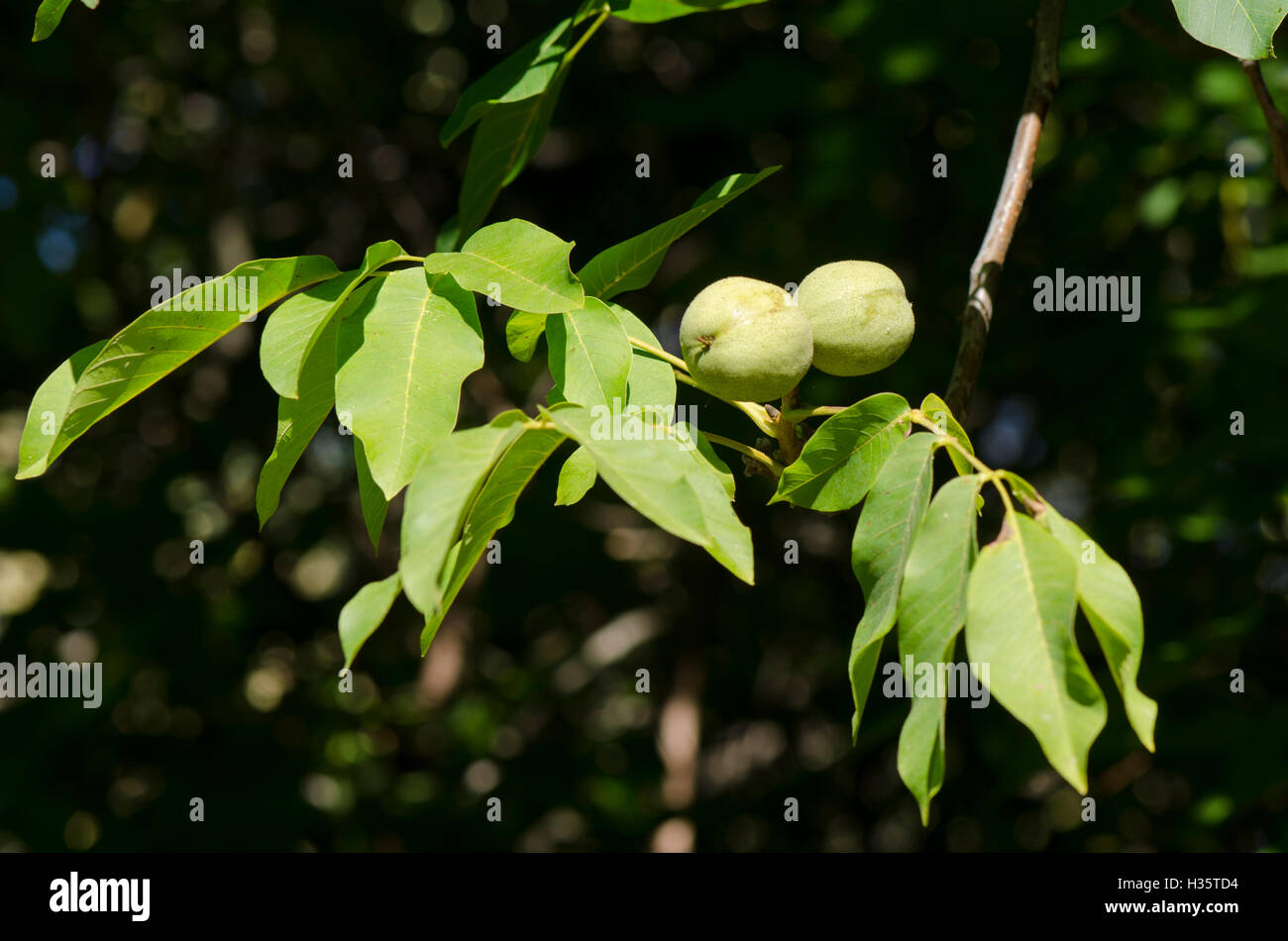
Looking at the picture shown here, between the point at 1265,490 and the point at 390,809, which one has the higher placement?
the point at 1265,490

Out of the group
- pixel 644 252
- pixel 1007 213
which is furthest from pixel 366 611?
pixel 1007 213

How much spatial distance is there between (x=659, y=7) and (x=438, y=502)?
41.6 inches

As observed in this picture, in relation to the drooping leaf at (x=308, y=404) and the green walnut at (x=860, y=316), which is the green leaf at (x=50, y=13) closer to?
the drooping leaf at (x=308, y=404)

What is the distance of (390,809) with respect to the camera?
4016 millimetres

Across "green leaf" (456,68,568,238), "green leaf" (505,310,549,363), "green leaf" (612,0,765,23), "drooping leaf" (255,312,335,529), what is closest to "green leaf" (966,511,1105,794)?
"green leaf" (505,310,549,363)

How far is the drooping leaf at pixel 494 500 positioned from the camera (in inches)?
50.9

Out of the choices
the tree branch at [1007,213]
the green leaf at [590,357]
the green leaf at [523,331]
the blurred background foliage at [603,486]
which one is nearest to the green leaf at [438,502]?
the green leaf at [590,357]

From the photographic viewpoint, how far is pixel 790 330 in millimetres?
1473

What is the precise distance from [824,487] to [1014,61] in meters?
2.08

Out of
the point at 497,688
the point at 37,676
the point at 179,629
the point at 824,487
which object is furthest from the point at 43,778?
the point at 824,487

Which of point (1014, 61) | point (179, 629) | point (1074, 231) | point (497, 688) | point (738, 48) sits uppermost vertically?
point (738, 48)

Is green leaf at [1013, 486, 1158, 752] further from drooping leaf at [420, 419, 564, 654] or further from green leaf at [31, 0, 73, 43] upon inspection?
green leaf at [31, 0, 73, 43]

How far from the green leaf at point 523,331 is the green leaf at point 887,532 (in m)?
0.54

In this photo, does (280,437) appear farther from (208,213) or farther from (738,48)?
(208,213)
